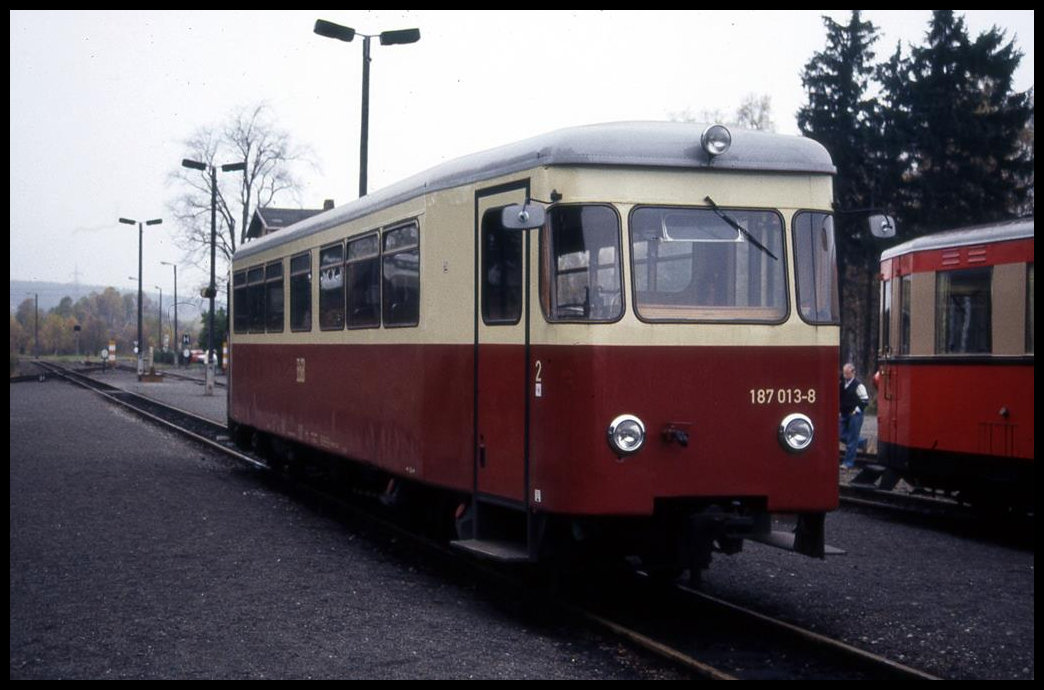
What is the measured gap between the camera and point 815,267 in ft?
27.0

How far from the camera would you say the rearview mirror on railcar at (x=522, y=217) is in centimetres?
775

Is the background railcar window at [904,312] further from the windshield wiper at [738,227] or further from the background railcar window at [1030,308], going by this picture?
the windshield wiper at [738,227]

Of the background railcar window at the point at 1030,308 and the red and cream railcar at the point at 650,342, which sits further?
the background railcar window at the point at 1030,308

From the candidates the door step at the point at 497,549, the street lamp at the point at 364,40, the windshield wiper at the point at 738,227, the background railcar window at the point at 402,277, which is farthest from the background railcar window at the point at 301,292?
the street lamp at the point at 364,40

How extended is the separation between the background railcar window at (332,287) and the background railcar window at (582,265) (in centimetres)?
449

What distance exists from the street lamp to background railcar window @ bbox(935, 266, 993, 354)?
11746 millimetres

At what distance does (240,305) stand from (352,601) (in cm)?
934

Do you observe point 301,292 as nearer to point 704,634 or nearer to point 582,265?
point 582,265

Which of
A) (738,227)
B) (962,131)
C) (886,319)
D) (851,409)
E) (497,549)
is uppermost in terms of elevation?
(962,131)

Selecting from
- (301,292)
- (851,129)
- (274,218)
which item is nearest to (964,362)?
(301,292)

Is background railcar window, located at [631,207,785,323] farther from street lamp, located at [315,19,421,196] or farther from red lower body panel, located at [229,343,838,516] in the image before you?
street lamp, located at [315,19,421,196]

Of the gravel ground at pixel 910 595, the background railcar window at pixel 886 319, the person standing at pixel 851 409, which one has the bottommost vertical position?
the gravel ground at pixel 910 595

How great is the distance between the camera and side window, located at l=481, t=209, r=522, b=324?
833cm

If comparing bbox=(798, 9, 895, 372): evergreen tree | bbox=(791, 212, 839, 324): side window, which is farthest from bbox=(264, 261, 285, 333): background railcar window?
bbox=(798, 9, 895, 372): evergreen tree
